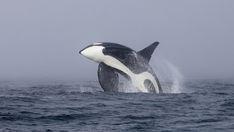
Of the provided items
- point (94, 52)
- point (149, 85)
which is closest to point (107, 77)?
point (94, 52)

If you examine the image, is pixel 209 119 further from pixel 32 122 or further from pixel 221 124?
pixel 32 122

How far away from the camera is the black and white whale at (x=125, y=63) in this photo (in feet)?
98.8

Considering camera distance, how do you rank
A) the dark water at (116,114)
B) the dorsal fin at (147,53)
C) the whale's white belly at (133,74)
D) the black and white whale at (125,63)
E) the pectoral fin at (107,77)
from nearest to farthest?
the dark water at (116,114) → the whale's white belly at (133,74) → the black and white whale at (125,63) → the dorsal fin at (147,53) → the pectoral fin at (107,77)

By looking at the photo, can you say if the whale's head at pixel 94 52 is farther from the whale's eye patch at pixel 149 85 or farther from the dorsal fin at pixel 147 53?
the whale's eye patch at pixel 149 85

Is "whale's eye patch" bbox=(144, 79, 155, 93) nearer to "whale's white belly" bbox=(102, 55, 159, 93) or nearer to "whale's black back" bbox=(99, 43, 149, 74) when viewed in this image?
"whale's white belly" bbox=(102, 55, 159, 93)

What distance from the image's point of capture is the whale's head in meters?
30.2

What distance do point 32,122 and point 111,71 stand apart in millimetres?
13175

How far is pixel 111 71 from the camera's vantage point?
30.9m

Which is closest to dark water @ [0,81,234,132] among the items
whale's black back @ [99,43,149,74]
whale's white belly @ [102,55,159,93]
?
whale's white belly @ [102,55,159,93]

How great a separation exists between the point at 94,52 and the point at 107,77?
1754mm

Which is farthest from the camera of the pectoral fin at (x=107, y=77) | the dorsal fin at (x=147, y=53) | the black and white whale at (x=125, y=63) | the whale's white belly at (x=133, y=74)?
the pectoral fin at (x=107, y=77)

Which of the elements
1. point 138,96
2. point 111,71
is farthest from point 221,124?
point 111,71

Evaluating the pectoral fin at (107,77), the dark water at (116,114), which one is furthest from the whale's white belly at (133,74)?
the dark water at (116,114)

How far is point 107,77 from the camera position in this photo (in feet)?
100
